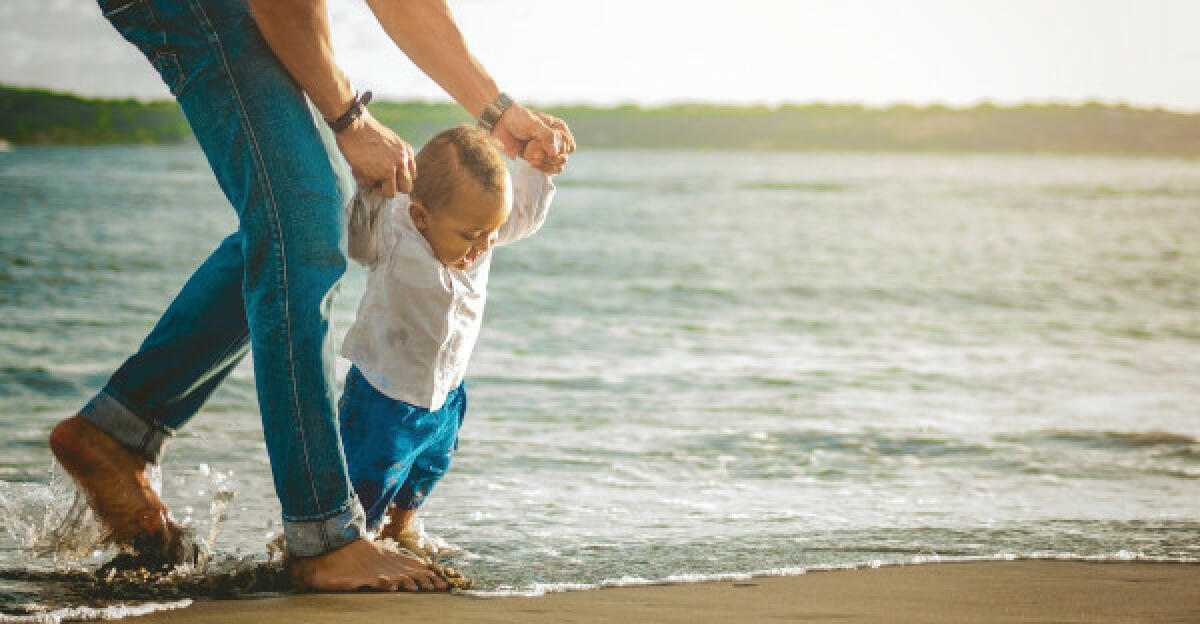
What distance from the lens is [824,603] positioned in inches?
112

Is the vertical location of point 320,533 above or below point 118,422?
below

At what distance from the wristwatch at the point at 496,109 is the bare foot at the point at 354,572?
106cm

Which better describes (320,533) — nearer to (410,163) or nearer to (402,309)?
(402,309)

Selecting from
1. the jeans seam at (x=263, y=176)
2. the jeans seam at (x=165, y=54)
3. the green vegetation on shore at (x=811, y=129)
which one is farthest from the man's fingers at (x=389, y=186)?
the green vegetation on shore at (x=811, y=129)

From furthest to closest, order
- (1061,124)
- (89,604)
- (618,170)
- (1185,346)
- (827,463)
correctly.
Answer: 1. (1061,124)
2. (618,170)
3. (1185,346)
4. (827,463)
5. (89,604)

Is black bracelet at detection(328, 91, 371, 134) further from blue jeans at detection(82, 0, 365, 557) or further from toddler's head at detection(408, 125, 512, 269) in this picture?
toddler's head at detection(408, 125, 512, 269)

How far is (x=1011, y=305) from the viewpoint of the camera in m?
13.1

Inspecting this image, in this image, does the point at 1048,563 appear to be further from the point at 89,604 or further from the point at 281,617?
the point at 89,604

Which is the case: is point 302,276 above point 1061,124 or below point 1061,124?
below

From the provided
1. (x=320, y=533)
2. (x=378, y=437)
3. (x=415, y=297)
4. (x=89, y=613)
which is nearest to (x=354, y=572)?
(x=320, y=533)

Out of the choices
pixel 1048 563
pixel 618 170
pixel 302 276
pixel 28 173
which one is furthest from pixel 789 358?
pixel 618 170

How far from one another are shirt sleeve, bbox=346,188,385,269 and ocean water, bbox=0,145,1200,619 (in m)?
0.83

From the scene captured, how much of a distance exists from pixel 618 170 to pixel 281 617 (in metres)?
68.9

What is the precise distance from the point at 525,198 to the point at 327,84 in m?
0.74
